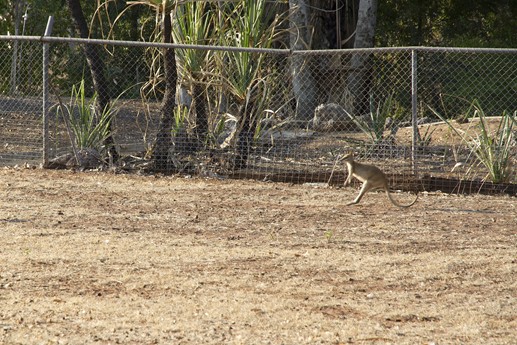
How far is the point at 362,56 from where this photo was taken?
2181 centimetres

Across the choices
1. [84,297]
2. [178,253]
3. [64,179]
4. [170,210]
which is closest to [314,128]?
[64,179]

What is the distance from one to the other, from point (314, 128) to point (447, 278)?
37.3 ft

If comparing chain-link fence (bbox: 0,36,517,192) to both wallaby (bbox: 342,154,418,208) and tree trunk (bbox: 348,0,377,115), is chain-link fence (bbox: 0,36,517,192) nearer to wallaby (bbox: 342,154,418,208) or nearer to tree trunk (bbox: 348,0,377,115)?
wallaby (bbox: 342,154,418,208)

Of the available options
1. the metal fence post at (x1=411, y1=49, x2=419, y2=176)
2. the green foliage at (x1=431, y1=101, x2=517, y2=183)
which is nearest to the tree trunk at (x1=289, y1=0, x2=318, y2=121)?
the metal fence post at (x1=411, y1=49, x2=419, y2=176)

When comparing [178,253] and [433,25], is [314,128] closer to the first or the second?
[433,25]

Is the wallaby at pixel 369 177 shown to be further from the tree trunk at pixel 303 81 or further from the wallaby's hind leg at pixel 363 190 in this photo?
the tree trunk at pixel 303 81

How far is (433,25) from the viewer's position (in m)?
26.3

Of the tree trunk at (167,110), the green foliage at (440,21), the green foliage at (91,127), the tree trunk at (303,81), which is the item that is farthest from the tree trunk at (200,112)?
the green foliage at (440,21)

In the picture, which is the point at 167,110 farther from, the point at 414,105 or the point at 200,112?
the point at 414,105

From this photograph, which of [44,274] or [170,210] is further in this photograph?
[170,210]

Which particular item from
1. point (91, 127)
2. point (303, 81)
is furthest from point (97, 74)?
point (303, 81)

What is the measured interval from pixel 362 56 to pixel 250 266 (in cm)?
1425

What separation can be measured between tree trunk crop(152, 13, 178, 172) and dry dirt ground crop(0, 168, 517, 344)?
1384mm

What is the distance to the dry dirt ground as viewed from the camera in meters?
6.38
